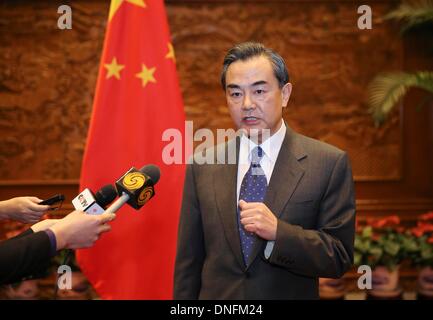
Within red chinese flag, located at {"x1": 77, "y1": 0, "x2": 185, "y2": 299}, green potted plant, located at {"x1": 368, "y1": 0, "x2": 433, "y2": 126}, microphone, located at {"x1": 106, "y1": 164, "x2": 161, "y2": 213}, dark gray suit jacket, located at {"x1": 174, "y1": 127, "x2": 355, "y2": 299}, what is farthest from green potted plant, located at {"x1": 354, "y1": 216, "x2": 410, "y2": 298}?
microphone, located at {"x1": 106, "y1": 164, "x2": 161, "y2": 213}

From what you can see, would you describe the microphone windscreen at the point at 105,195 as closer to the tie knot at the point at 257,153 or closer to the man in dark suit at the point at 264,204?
the man in dark suit at the point at 264,204

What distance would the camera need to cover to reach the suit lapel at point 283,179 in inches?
62.8

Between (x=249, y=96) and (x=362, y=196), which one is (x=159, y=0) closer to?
(x=249, y=96)

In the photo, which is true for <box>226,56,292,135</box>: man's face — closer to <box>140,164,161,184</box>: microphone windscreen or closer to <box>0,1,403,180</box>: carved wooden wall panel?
<box>140,164,161,184</box>: microphone windscreen

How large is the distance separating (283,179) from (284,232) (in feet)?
0.82

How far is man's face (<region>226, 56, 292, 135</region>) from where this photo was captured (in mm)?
1696

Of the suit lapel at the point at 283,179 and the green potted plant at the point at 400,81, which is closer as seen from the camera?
the suit lapel at the point at 283,179

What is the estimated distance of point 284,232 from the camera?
1.46 metres

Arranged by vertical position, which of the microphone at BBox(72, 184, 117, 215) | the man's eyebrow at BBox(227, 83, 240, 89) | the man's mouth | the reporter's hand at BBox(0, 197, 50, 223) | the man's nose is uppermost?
the man's eyebrow at BBox(227, 83, 240, 89)

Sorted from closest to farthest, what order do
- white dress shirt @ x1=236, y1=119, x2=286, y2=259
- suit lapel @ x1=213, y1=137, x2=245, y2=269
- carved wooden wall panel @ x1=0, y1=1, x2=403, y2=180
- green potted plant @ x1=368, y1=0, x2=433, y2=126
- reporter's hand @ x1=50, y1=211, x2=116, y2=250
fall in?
reporter's hand @ x1=50, y1=211, x2=116, y2=250 < suit lapel @ x1=213, y1=137, x2=245, y2=269 < white dress shirt @ x1=236, y1=119, x2=286, y2=259 < green potted plant @ x1=368, y1=0, x2=433, y2=126 < carved wooden wall panel @ x1=0, y1=1, x2=403, y2=180

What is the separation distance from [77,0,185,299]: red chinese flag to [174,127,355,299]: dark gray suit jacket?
813 mm

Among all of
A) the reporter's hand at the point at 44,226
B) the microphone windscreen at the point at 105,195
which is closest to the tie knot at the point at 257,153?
the microphone windscreen at the point at 105,195

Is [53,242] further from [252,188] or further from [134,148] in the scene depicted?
[134,148]

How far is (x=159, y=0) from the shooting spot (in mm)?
2682
